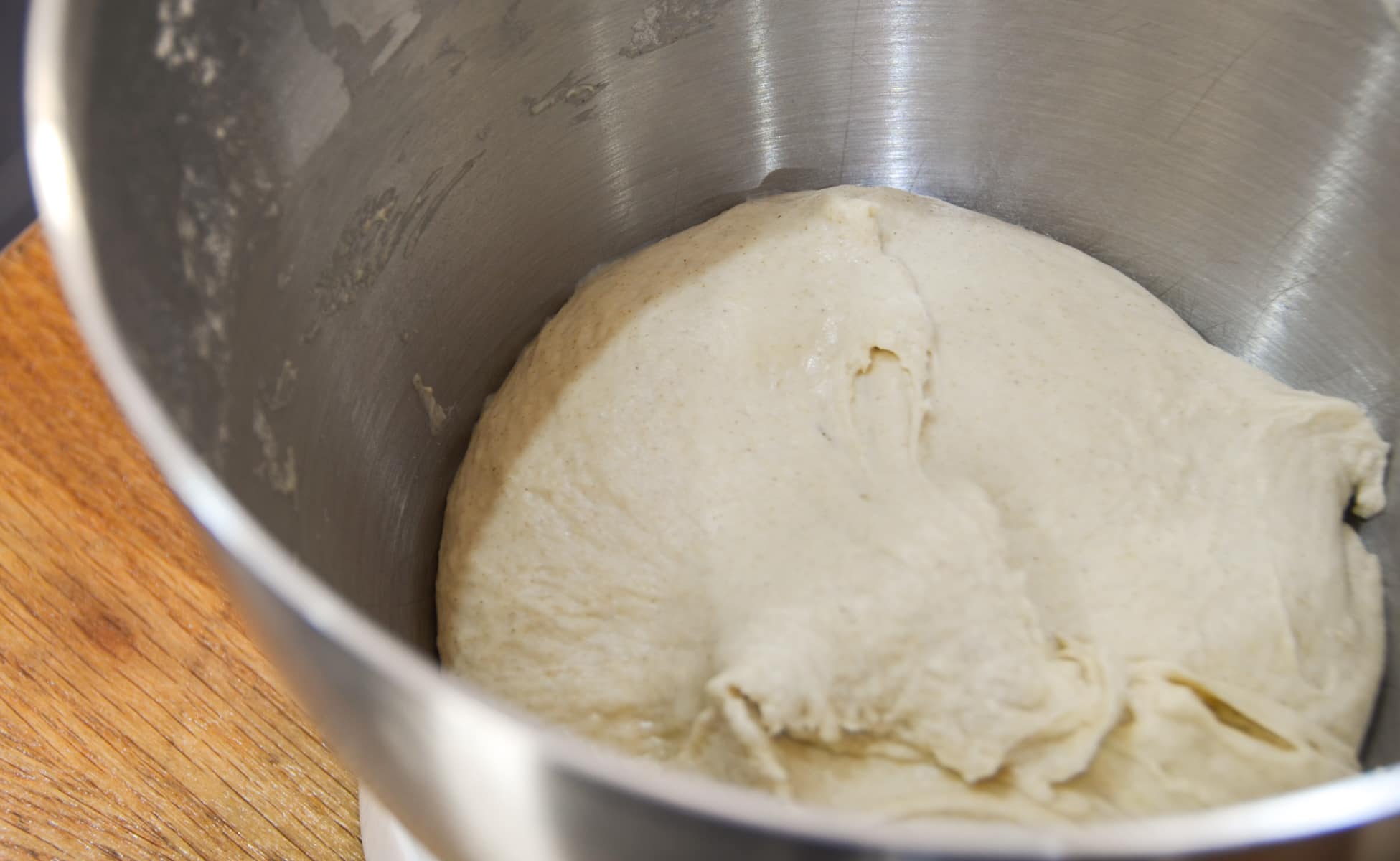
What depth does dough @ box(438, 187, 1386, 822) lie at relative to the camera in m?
0.89

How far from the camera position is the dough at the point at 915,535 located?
888 millimetres

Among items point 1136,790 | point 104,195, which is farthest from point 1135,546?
point 104,195

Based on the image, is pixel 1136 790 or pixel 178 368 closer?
pixel 178 368

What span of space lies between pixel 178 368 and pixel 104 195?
0.11 metres

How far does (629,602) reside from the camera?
1.00 meters

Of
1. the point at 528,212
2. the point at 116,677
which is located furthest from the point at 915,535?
the point at 116,677

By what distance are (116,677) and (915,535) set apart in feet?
2.36

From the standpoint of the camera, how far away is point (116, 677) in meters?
1.02

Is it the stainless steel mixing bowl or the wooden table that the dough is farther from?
the wooden table

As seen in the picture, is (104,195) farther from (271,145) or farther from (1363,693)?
(1363,693)

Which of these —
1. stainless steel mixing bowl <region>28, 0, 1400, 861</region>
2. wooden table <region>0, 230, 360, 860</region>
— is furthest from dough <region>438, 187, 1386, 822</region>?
wooden table <region>0, 230, 360, 860</region>

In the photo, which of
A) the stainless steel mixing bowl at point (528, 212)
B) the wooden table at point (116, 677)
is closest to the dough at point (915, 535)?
the stainless steel mixing bowl at point (528, 212)

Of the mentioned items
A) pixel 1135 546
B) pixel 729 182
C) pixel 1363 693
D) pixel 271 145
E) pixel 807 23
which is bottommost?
pixel 1363 693

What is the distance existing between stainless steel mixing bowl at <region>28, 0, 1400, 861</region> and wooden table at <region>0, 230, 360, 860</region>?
6.6 inches
